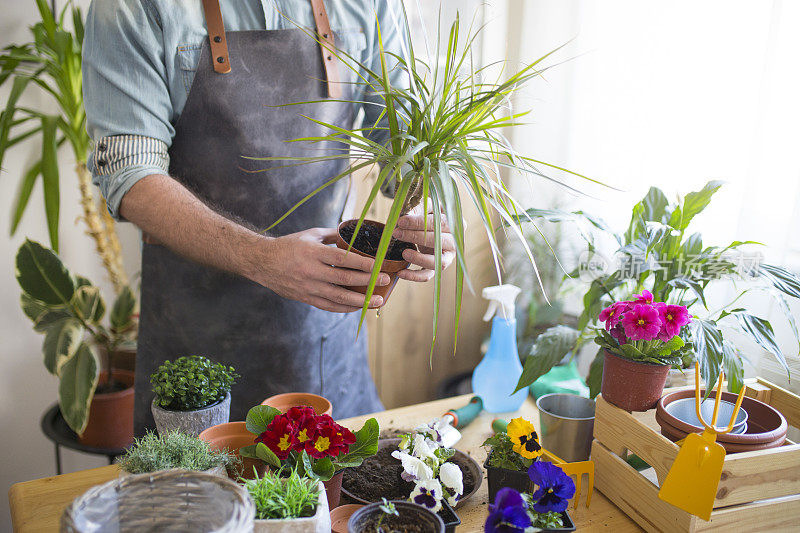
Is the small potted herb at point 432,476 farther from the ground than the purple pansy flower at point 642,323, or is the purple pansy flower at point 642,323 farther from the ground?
the purple pansy flower at point 642,323

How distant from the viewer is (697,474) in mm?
814

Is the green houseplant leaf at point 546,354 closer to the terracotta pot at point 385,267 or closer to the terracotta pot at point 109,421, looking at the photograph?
the terracotta pot at point 385,267

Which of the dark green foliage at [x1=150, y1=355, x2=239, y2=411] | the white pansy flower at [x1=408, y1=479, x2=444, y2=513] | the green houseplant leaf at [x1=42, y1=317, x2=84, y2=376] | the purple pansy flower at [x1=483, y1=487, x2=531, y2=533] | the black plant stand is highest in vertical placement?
the dark green foliage at [x1=150, y1=355, x2=239, y2=411]

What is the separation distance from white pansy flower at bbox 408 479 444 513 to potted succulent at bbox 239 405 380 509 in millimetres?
97

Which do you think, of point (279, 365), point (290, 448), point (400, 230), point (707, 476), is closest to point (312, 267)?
point (400, 230)

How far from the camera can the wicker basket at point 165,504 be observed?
0.58 meters

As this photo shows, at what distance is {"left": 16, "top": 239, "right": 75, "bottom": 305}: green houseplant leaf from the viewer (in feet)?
5.74

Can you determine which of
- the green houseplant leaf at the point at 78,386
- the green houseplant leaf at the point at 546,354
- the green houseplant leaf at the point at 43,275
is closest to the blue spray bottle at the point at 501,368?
the green houseplant leaf at the point at 546,354

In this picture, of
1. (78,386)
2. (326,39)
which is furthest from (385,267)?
(78,386)

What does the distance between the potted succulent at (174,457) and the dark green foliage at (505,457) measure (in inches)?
A: 15.8

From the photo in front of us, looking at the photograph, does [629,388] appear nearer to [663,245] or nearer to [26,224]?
[663,245]

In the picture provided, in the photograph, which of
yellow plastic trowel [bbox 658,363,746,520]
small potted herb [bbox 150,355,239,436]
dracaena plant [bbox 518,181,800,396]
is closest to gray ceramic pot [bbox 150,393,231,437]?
small potted herb [bbox 150,355,239,436]

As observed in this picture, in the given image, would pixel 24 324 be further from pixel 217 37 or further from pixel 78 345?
pixel 217 37

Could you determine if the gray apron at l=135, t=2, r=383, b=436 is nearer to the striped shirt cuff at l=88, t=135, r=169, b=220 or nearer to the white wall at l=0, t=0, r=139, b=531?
the striped shirt cuff at l=88, t=135, r=169, b=220
